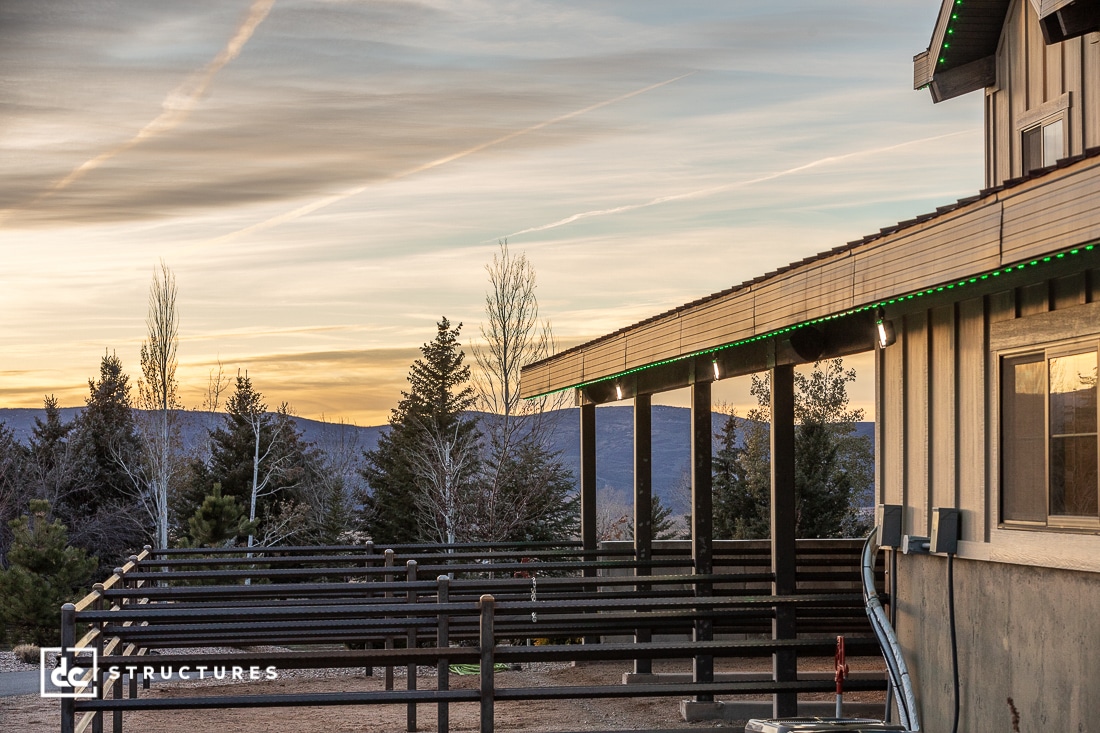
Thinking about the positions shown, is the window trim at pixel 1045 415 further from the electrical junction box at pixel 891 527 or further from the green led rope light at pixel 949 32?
the green led rope light at pixel 949 32

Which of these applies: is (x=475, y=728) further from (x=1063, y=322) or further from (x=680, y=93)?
(x=680, y=93)

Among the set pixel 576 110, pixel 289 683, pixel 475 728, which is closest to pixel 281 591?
pixel 475 728

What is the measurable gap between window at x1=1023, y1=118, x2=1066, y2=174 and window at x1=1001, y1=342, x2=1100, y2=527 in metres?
3.66

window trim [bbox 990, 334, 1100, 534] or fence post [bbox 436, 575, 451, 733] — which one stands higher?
window trim [bbox 990, 334, 1100, 534]

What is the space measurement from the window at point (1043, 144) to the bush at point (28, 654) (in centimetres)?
1540

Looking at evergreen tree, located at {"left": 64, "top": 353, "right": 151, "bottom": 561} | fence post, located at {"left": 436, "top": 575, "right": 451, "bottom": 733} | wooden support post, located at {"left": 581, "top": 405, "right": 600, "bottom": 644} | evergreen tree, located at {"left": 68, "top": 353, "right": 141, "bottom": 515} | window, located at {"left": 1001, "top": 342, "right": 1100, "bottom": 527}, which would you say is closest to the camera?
window, located at {"left": 1001, "top": 342, "right": 1100, "bottom": 527}

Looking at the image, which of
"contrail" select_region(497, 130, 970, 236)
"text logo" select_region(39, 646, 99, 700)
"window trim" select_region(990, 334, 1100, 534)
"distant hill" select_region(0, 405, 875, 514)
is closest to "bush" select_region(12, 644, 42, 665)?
"text logo" select_region(39, 646, 99, 700)

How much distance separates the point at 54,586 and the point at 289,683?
7.43m

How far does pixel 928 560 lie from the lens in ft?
28.2

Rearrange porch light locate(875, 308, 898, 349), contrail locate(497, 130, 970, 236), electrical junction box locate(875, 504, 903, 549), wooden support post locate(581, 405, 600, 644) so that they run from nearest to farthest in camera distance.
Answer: porch light locate(875, 308, 898, 349), electrical junction box locate(875, 504, 903, 549), wooden support post locate(581, 405, 600, 644), contrail locate(497, 130, 970, 236)

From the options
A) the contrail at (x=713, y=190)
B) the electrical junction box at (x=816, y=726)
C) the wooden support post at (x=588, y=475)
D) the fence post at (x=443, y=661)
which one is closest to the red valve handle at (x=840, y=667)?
the electrical junction box at (x=816, y=726)

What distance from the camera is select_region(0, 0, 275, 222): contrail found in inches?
763

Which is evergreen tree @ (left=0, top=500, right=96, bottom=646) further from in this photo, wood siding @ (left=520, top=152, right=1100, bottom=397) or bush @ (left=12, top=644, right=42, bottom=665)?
wood siding @ (left=520, top=152, right=1100, bottom=397)

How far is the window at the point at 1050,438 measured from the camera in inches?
275
